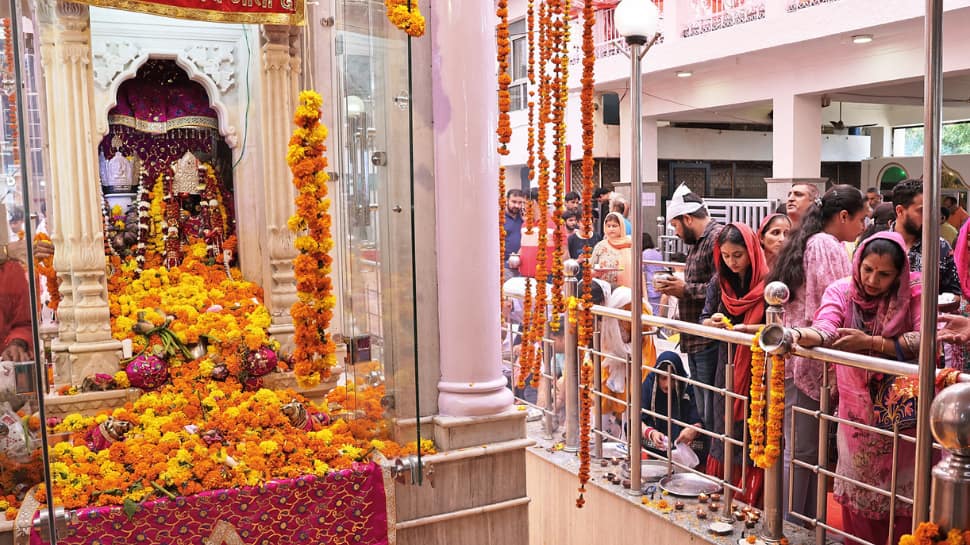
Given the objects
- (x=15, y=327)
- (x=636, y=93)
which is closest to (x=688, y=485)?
(x=636, y=93)

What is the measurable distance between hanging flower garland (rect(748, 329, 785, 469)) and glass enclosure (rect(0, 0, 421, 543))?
1.13 metres

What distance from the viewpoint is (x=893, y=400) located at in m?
2.65

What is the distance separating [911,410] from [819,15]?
23.0 ft

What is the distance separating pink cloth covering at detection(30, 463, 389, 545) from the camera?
2693 mm

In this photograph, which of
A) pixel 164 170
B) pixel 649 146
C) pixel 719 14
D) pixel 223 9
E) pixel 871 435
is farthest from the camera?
pixel 649 146

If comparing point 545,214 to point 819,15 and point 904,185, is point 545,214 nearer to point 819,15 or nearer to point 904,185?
point 904,185

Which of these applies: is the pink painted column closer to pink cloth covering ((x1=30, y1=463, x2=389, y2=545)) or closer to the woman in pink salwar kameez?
pink cloth covering ((x1=30, y1=463, x2=389, y2=545))

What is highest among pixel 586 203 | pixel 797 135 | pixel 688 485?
pixel 797 135

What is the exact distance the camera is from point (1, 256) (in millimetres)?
2188

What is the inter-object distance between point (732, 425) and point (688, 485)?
41 centimetres

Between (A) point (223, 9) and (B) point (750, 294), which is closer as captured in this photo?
(B) point (750, 294)

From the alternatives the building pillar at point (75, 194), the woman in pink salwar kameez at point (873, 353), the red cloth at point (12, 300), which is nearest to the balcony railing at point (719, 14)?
the woman in pink salwar kameez at point (873, 353)

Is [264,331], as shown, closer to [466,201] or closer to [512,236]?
[466,201]

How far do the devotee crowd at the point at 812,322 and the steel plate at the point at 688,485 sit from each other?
0.40 ft
